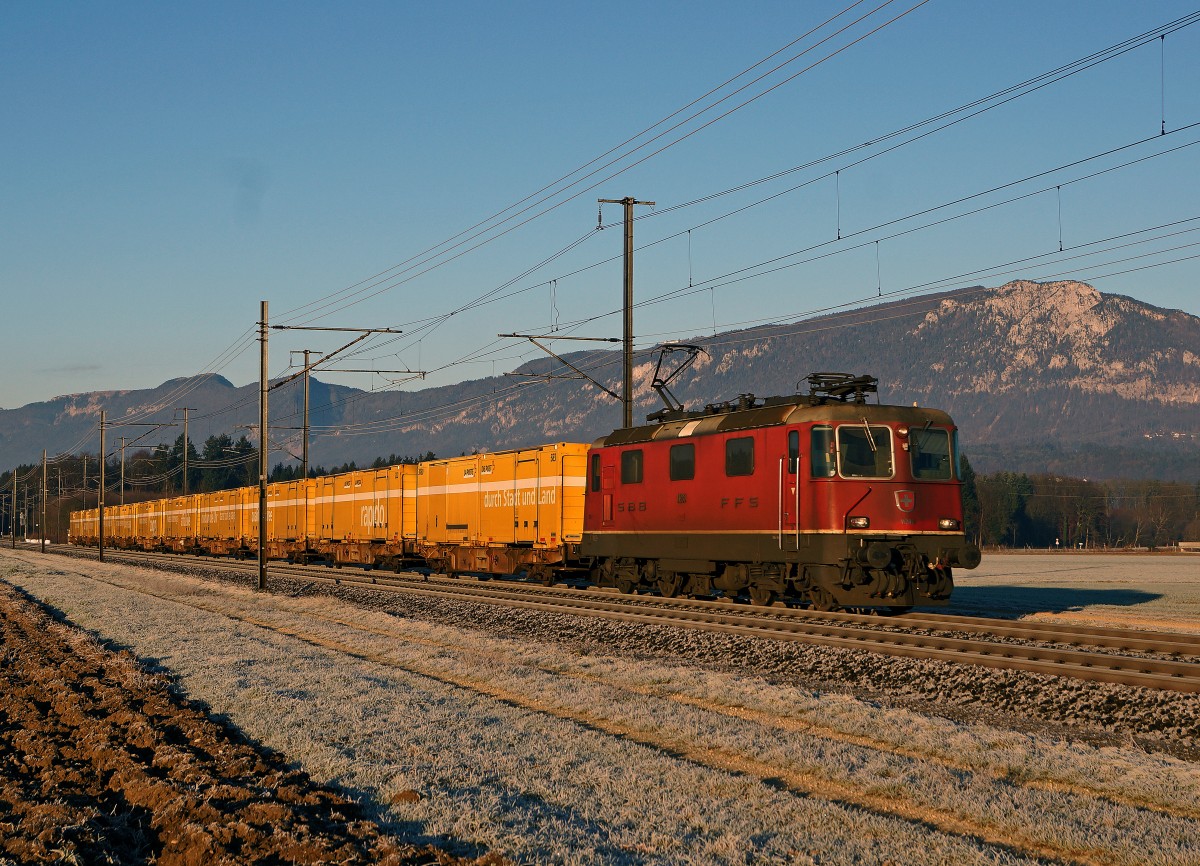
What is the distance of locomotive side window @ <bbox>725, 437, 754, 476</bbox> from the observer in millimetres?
24781

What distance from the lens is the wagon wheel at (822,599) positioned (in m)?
24.1

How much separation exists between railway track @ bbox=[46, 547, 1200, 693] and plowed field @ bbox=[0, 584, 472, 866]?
10.3 metres

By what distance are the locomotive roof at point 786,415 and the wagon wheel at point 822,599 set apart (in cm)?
363

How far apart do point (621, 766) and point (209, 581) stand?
34.9 metres

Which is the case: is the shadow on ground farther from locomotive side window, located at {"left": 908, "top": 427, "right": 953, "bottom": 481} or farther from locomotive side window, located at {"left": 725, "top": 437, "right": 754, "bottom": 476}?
locomotive side window, located at {"left": 725, "top": 437, "right": 754, "bottom": 476}

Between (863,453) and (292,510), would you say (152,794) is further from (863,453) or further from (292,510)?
(292,510)

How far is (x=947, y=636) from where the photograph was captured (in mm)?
20500

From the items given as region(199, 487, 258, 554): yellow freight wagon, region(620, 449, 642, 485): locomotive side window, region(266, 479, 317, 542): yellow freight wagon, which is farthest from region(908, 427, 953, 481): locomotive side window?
region(199, 487, 258, 554): yellow freight wagon

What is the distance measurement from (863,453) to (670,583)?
7472 millimetres

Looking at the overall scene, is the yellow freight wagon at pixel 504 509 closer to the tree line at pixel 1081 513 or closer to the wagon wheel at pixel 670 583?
the wagon wheel at pixel 670 583

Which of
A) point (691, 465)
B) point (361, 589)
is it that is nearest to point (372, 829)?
point (691, 465)

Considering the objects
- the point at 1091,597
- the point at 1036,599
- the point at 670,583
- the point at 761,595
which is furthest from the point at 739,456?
the point at 1091,597

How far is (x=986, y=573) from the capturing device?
50750 millimetres

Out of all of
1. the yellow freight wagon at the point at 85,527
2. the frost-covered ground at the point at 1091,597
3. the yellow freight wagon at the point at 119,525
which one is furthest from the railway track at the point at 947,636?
the yellow freight wagon at the point at 85,527
